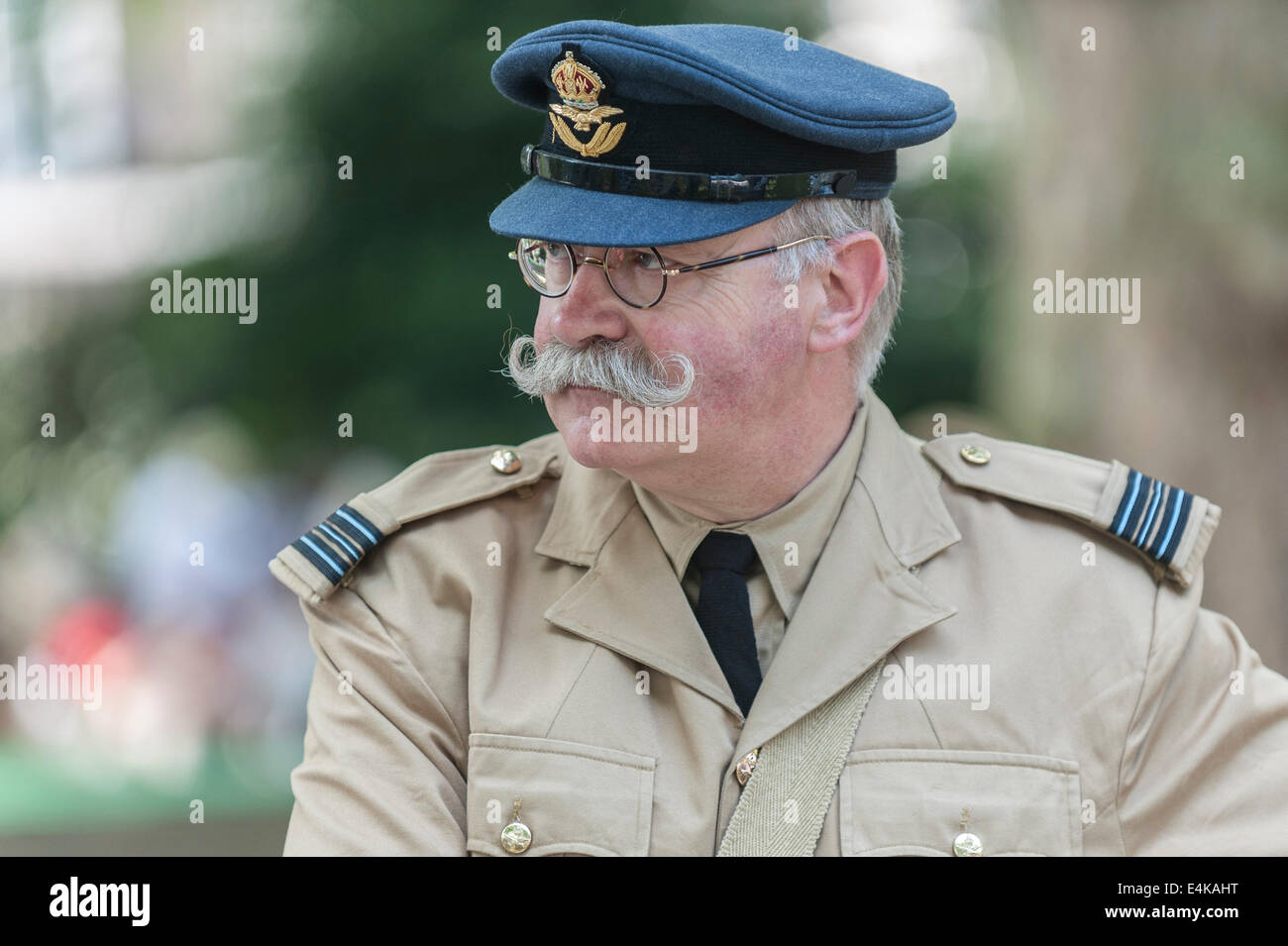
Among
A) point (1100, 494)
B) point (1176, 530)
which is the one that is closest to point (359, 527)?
point (1100, 494)

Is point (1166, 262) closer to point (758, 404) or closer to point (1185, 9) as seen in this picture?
point (1185, 9)

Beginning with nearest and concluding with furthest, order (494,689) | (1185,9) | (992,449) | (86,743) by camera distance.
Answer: (494,689) < (992,449) < (1185,9) < (86,743)

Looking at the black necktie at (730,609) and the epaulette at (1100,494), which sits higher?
the epaulette at (1100,494)

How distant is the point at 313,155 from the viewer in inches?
169

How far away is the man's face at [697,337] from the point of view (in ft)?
6.81

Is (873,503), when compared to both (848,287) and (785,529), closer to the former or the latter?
(785,529)

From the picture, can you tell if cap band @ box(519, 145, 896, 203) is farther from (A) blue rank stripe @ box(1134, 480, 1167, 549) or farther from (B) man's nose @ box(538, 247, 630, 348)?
(A) blue rank stripe @ box(1134, 480, 1167, 549)

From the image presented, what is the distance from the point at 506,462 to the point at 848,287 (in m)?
0.69

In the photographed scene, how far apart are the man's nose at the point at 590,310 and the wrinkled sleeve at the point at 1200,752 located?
3.39 ft

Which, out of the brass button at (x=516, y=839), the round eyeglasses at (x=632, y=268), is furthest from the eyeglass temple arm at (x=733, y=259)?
the brass button at (x=516, y=839)

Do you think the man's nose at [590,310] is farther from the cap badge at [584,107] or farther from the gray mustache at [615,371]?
the cap badge at [584,107]
